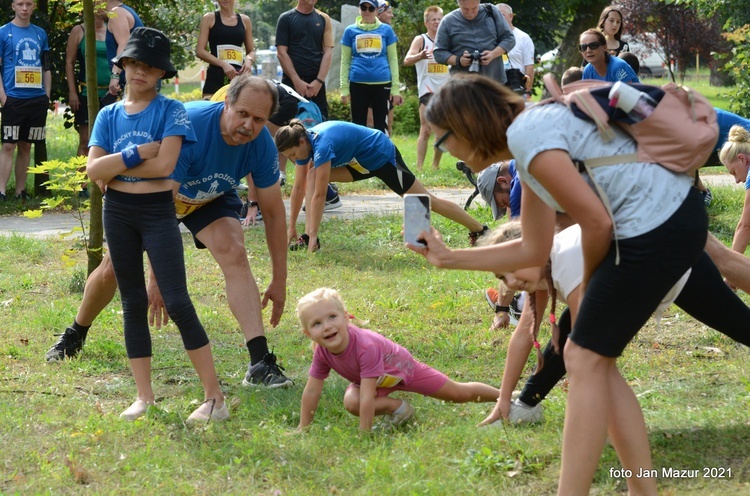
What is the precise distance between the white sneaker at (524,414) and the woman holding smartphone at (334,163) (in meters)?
4.00

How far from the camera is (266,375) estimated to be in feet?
18.1

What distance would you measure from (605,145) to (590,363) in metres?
0.74

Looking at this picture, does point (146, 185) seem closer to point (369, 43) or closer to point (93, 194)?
point (93, 194)

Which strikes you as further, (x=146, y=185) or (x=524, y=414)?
(x=146, y=185)

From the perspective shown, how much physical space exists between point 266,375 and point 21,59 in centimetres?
718

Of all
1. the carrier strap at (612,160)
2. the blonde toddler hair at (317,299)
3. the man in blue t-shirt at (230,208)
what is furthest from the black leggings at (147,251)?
the carrier strap at (612,160)

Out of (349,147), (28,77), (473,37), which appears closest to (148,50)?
(349,147)

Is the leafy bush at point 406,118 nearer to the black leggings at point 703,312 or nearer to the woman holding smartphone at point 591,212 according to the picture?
the black leggings at point 703,312

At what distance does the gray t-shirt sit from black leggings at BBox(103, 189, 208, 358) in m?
2.23

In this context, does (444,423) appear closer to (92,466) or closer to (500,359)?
(500,359)

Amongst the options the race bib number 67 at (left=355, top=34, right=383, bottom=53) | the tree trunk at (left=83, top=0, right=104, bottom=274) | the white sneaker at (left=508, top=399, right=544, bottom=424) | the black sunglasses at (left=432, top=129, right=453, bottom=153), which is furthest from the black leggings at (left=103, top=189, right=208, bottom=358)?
the race bib number 67 at (left=355, top=34, right=383, bottom=53)

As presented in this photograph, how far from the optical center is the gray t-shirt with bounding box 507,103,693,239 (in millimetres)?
3223

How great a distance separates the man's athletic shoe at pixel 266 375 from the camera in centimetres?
550

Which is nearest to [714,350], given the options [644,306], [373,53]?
[644,306]
